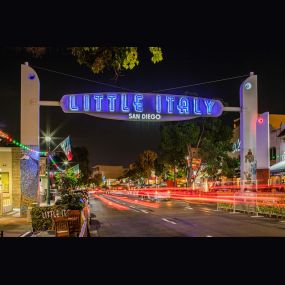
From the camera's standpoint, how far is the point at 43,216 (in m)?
15.0

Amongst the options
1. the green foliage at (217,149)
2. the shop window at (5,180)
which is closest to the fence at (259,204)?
the shop window at (5,180)

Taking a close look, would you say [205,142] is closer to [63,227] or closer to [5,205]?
[5,205]

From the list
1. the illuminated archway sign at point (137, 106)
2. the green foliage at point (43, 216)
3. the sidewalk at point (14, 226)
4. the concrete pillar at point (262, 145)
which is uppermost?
the illuminated archway sign at point (137, 106)

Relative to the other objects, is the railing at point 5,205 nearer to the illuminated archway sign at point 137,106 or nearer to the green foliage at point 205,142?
the illuminated archway sign at point 137,106

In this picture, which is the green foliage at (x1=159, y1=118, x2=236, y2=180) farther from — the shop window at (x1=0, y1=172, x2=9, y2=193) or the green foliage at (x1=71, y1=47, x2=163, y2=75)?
the green foliage at (x1=71, y1=47, x2=163, y2=75)

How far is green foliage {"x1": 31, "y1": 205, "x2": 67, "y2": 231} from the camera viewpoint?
587 inches

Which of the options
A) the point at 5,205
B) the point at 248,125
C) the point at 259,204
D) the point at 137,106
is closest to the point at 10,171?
the point at 5,205

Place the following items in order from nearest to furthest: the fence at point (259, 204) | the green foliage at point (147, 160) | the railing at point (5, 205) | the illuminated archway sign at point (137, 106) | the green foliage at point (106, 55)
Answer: the green foliage at point (106, 55) < the illuminated archway sign at point (137, 106) < the railing at point (5, 205) < the fence at point (259, 204) < the green foliage at point (147, 160)

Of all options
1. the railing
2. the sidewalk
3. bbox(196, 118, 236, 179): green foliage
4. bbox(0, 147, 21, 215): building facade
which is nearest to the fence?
the sidewalk

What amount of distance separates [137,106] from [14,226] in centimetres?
667

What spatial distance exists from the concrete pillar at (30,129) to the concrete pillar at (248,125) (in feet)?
28.7

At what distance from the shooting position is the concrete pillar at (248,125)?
733 inches
